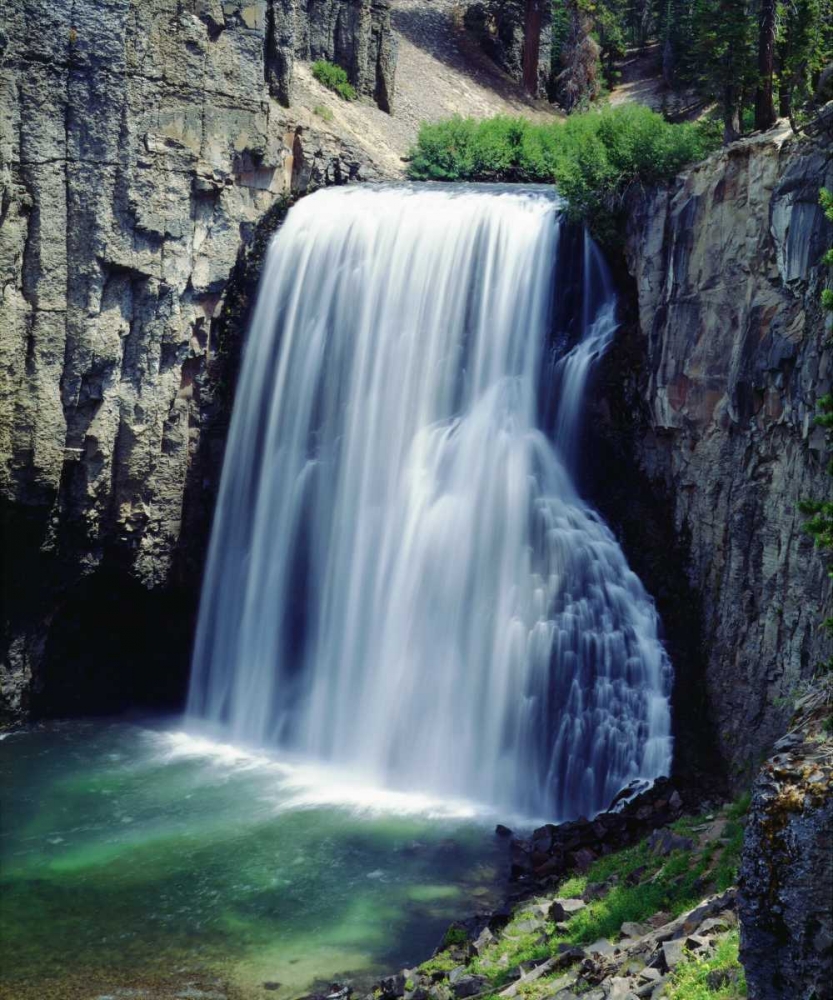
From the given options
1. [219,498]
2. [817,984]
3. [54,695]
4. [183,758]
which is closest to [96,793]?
[183,758]

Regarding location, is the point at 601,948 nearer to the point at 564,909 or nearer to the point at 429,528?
the point at 564,909

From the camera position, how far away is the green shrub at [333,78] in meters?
31.2

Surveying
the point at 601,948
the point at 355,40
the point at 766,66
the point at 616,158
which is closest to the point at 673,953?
the point at 601,948

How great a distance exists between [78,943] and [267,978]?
2507 mm

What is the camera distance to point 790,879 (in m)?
6.68

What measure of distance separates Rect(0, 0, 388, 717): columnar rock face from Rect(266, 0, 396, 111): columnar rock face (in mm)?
10302

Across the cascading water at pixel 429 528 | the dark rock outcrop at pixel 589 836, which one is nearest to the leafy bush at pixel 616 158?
the cascading water at pixel 429 528

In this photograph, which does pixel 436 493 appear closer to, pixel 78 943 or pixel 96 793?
pixel 96 793

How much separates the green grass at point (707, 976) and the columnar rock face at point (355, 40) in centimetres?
2761

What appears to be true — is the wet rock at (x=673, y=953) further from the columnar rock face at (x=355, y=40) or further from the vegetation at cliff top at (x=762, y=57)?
the columnar rock face at (x=355, y=40)

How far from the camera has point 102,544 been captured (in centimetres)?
2147

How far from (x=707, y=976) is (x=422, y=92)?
32215 mm

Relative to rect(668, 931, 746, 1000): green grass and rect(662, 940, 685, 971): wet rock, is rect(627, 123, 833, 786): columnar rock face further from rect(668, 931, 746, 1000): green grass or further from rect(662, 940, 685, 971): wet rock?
rect(668, 931, 746, 1000): green grass

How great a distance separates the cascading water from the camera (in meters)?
17.8
